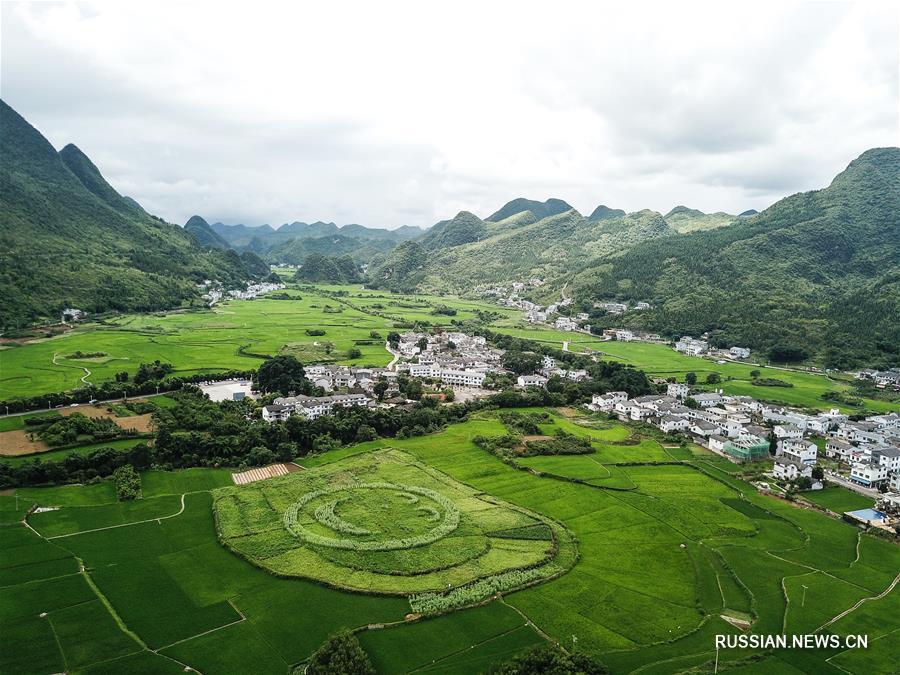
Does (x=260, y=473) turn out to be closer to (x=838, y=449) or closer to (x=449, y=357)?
(x=449, y=357)

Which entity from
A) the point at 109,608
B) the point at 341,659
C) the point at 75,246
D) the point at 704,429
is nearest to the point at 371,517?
the point at 341,659

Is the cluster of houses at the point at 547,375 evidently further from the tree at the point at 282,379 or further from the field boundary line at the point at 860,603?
the field boundary line at the point at 860,603

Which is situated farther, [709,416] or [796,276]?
[796,276]

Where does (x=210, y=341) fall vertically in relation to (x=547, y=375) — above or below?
below

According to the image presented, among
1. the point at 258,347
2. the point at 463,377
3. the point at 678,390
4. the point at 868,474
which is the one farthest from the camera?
the point at 258,347

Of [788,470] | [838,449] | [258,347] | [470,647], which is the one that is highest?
[258,347]

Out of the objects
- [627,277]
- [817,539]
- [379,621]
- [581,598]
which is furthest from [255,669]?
[627,277]

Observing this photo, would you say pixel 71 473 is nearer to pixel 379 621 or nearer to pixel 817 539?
pixel 379 621

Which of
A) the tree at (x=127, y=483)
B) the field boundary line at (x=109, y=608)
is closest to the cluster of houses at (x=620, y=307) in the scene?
the tree at (x=127, y=483)
